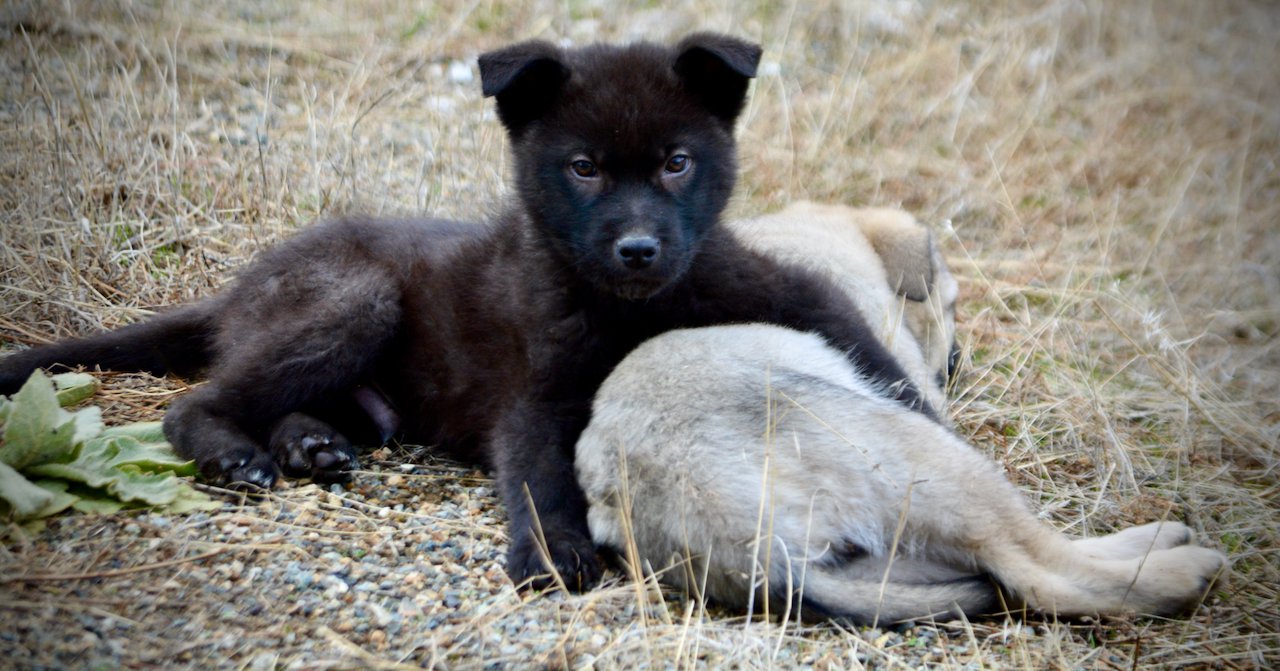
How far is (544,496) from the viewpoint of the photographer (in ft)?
11.6

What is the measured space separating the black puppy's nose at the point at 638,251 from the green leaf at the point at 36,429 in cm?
181

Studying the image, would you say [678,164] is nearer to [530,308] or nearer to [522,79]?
[522,79]

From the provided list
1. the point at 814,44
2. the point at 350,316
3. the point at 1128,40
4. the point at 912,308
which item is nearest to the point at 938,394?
the point at 912,308

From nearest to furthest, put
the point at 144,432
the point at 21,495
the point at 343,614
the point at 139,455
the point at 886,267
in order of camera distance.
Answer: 1. the point at 343,614
2. the point at 21,495
3. the point at 139,455
4. the point at 144,432
5. the point at 886,267

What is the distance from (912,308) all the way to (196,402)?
3084 mm

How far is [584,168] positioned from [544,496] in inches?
44.1

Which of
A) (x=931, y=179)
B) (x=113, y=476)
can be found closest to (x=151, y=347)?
(x=113, y=476)

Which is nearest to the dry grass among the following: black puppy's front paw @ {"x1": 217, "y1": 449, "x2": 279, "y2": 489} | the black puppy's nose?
black puppy's front paw @ {"x1": 217, "y1": 449, "x2": 279, "y2": 489}

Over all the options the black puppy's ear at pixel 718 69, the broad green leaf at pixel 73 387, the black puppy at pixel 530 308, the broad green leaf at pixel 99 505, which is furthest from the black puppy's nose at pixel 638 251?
the broad green leaf at pixel 73 387

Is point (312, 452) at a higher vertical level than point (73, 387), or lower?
lower

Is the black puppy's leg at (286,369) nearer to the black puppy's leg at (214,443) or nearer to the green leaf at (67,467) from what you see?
the black puppy's leg at (214,443)

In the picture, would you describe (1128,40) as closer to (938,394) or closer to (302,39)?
(938,394)

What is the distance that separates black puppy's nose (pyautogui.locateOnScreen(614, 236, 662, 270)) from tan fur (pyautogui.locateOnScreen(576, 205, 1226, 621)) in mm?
340

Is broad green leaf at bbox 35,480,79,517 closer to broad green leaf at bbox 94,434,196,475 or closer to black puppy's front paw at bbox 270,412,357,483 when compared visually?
broad green leaf at bbox 94,434,196,475
